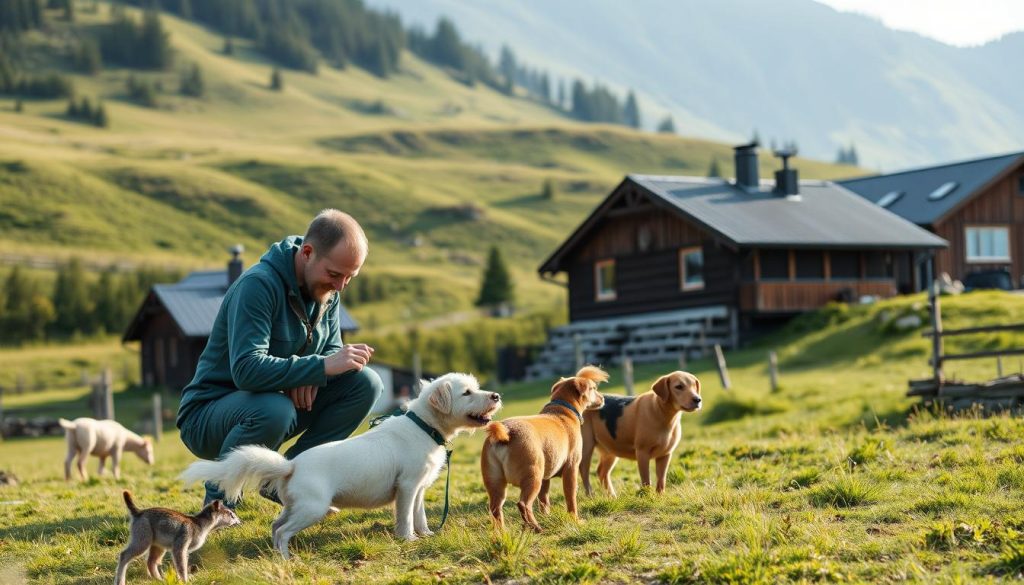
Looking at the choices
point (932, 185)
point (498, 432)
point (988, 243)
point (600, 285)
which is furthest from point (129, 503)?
point (932, 185)

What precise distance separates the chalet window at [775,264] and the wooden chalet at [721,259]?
48mm

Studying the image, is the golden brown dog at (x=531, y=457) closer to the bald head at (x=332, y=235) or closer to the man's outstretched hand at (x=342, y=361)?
the man's outstretched hand at (x=342, y=361)

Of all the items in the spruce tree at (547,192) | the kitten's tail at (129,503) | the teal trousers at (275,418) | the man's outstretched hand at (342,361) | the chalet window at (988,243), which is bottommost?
the kitten's tail at (129,503)

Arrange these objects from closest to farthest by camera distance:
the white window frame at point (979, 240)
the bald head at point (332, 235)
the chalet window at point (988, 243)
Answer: the bald head at point (332, 235), the white window frame at point (979, 240), the chalet window at point (988, 243)

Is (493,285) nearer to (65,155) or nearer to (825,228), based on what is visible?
(825,228)

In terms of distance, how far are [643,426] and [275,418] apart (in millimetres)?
3451

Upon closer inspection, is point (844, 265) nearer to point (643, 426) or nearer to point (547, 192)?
point (643, 426)

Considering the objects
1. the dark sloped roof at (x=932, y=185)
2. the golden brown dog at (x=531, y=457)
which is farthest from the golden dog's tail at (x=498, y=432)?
the dark sloped roof at (x=932, y=185)

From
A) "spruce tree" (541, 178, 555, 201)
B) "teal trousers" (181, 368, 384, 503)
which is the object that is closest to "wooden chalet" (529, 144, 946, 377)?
"teal trousers" (181, 368, 384, 503)

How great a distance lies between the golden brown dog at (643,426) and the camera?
9.80 metres

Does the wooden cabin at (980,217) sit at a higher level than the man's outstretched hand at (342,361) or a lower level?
higher

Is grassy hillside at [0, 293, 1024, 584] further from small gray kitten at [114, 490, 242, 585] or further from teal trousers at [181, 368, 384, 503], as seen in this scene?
teal trousers at [181, 368, 384, 503]

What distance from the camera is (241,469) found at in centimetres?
720

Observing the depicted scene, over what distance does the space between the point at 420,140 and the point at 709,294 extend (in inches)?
5537
